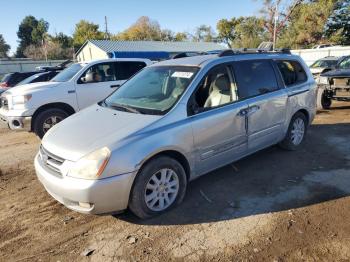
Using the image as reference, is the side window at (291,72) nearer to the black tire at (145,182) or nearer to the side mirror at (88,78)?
the black tire at (145,182)

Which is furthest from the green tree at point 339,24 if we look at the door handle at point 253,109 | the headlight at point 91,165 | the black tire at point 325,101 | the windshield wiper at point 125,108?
the headlight at point 91,165

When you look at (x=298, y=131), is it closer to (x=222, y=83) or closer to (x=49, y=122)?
(x=222, y=83)

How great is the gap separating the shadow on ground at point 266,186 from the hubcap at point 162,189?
0.14m

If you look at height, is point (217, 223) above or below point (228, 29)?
below

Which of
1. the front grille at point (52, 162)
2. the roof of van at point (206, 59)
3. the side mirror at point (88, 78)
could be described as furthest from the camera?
the side mirror at point (88, 78)

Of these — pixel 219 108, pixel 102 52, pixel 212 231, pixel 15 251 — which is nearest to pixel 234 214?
pixel 212 231

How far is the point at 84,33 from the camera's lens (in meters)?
70.8

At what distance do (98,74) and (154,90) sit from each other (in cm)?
397

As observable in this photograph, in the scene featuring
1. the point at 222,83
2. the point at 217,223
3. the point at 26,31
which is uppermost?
the point at 26,31

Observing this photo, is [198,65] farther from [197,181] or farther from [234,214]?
[234,214]

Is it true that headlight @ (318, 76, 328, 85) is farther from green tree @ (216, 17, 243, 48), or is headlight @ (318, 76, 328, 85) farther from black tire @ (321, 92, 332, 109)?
green tree @ (216, 17, 243, 48)

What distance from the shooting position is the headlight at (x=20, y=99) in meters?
7.00

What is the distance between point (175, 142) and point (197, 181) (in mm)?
1206

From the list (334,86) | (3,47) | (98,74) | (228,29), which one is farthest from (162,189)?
(3,47)
